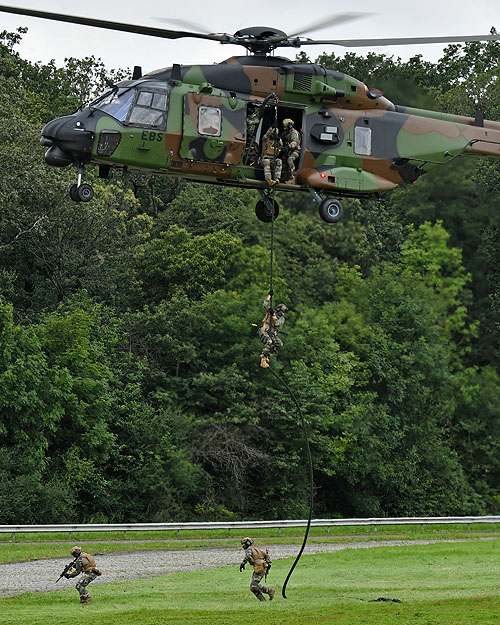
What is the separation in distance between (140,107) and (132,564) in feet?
48.0

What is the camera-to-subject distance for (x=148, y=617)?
22234mm

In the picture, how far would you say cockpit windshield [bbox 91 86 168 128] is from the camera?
79.3ft

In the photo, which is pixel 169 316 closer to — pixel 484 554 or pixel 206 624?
pixel 484 554

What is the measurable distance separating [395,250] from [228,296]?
17182 mm

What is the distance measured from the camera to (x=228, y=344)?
2080 inches

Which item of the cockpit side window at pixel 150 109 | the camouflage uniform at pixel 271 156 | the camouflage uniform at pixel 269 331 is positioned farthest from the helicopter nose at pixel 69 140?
the camouflage uniform at pixel 269 331

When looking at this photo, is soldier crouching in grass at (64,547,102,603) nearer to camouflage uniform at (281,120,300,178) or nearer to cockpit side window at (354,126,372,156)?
camouflage uniform at (281,120,300,178)

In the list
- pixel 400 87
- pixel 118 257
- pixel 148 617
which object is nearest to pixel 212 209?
pixel 118 257

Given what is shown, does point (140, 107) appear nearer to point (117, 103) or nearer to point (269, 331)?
point (117, 103)

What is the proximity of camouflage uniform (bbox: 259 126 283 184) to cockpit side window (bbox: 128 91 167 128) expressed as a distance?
7.51ft

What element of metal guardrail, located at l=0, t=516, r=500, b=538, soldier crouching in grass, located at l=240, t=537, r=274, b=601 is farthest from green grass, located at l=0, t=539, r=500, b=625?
metal guardrail, located at l=0, t=516, r=500, b=538

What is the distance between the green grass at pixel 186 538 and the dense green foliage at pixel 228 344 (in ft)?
13.3

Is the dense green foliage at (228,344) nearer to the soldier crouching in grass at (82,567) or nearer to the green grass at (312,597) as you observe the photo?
the green grass at (312,597)

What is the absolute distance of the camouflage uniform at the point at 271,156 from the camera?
79.9 ft
